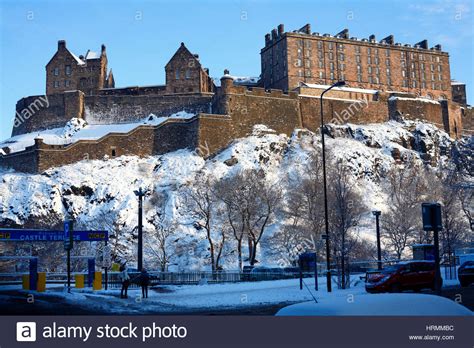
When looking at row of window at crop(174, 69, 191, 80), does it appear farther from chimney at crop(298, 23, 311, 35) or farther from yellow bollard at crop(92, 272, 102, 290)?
yellow bollard at crop(92, 272, 102, 290)

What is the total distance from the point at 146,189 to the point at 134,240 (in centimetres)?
816

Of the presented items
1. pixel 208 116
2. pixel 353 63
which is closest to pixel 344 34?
pixel 353 63

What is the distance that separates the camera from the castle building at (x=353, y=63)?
9617 centimetres

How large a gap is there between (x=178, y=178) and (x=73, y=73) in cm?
3495

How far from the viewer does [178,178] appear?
6862 centimetres

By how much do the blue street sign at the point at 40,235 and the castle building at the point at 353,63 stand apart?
65332 millimetres

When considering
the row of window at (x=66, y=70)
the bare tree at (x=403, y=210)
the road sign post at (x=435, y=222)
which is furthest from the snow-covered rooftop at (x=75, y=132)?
the road sign post at (x=435, y=222)

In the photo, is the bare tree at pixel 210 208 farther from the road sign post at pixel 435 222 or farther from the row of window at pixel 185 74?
the road sign post at pixel 435 222

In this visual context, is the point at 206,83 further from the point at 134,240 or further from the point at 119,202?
the point at 134,240

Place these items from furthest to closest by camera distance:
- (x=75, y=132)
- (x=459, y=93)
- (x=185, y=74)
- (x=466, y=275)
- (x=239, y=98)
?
(x=459, y=93) < (x=185, y=74) < (x=75, y=132) < (x=239, y=98) < (x=466, y=275)

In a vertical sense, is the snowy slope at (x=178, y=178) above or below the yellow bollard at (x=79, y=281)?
above

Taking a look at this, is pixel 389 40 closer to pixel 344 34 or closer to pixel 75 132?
pixel 344 34

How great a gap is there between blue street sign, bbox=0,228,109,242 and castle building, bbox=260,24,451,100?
6533cm

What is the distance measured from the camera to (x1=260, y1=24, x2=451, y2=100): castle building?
96.2 m
